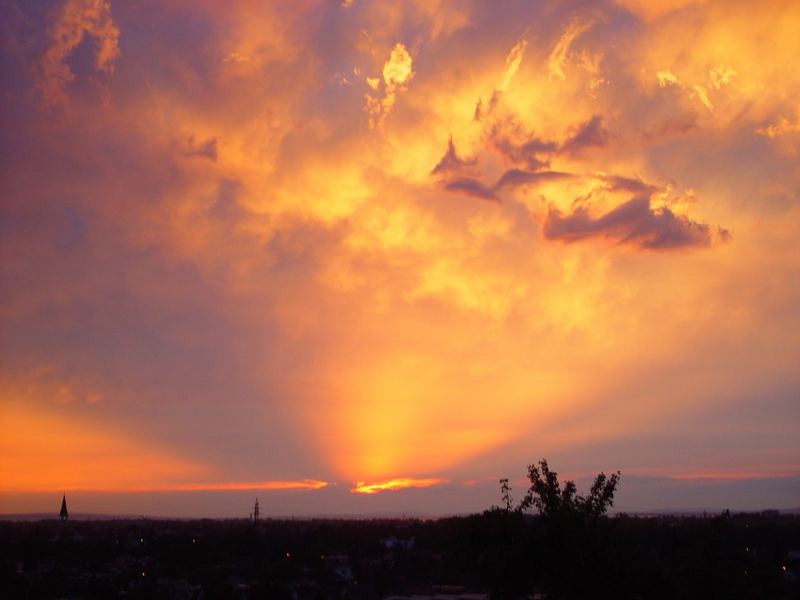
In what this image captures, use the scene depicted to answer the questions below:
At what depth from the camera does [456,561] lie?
20.7 m

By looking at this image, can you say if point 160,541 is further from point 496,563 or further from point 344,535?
point 496,563

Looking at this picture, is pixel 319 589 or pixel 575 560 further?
pixel 319 589

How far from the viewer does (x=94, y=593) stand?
53.6 metres

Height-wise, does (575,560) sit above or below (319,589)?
above

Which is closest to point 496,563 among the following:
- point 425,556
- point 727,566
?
point 727,566

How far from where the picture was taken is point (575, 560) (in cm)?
1895

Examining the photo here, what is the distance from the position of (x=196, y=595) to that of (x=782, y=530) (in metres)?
61.5

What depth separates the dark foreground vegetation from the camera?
19.4 metres

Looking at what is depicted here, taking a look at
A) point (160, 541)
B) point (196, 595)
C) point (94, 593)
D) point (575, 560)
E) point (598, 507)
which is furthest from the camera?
point (160, 541)

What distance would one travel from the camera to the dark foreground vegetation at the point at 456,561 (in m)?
19.4

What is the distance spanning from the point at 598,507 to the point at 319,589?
1497 inches

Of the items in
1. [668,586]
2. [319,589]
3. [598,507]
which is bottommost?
[319,589]

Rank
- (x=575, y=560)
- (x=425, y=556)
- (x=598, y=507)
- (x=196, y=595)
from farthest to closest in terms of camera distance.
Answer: (x=425, y=556) → (x=196, y=595) → (x=598, y=507) → (x=575, y=560)

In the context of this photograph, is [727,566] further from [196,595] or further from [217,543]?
Result: [217,543]
